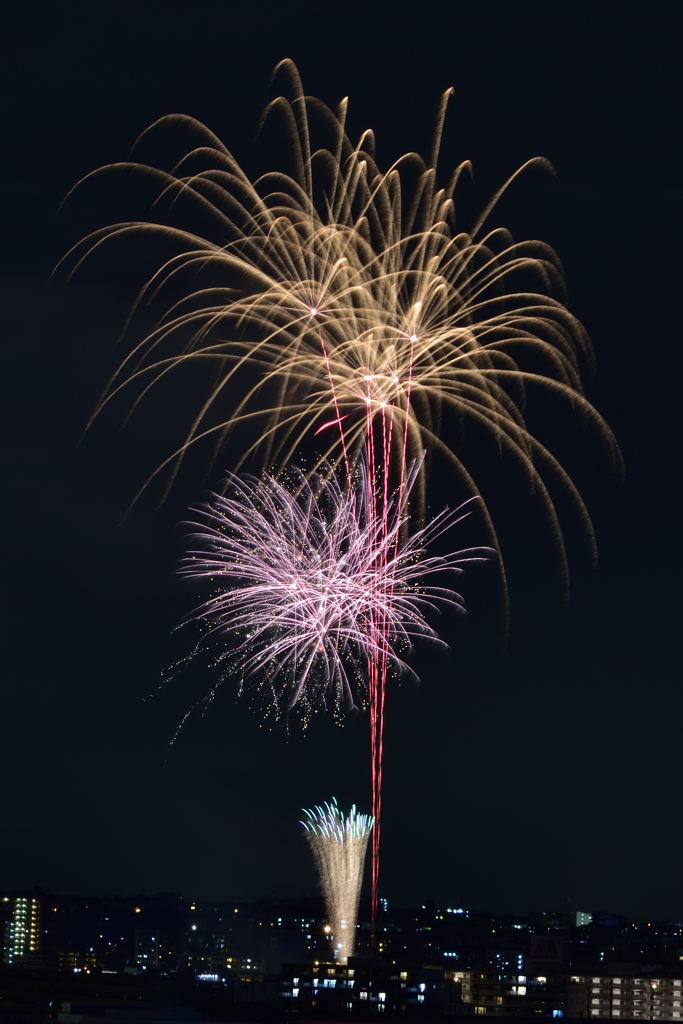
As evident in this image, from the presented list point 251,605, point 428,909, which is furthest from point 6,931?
point 251,605

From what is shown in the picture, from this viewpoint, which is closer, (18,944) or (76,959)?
(76,959)

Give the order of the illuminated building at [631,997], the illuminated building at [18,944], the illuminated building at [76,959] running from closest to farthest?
the illuminated building at [631,997]
the illuminated building at [76,959]
the illuminated building at [18,944]

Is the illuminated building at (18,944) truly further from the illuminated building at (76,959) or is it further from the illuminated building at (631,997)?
the illuminated building at (631,997)

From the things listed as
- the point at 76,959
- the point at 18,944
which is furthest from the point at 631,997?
the point at 18,944

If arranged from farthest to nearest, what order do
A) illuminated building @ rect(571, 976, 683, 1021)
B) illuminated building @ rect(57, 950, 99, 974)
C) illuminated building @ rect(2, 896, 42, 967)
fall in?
illuminated building @ rect(2, 896, 42, 967), illuminated building @ rect(57, 950, 99, 974), illuminated building @ rect(571, 976, 683, 1021)

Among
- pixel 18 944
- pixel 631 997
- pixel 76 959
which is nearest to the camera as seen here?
pixel 631 997

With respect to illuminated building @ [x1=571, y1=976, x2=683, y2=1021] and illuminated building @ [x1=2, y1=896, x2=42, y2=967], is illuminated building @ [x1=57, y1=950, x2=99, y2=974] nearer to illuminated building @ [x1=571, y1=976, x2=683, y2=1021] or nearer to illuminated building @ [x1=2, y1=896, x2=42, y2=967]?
illuminated building @ [x1=2, y1=896, x2=42, y2=967]

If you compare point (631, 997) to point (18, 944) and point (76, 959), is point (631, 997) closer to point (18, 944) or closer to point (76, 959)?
point (76, 959)

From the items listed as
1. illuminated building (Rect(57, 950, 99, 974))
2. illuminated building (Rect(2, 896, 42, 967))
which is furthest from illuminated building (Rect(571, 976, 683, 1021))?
illuminated building (Rect(2, 896, 42, 967))

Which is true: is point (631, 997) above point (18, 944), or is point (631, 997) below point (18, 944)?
below

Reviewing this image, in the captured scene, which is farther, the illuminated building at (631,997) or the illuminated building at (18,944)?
the illuminated building at (18,944)

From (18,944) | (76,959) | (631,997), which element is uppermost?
(18,944)

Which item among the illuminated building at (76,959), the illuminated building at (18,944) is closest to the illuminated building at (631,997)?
the illuminated building at (76,959)

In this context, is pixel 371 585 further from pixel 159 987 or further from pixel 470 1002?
pixel 159 987
